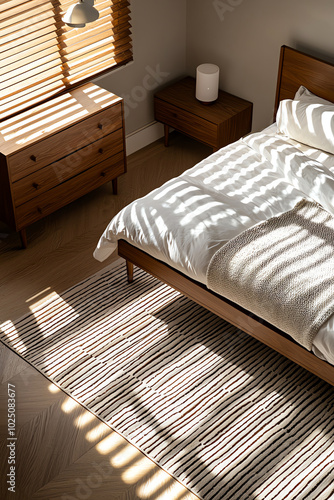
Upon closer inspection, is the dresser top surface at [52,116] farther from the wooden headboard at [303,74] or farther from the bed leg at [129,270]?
the wooden headboard at [303,74]

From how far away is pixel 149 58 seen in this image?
157 inches

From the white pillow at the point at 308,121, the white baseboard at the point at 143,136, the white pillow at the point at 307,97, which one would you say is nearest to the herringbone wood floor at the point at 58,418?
the white baseboard at the point at 143,136

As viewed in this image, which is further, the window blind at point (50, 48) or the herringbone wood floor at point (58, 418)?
the window blind at point (50, 48)

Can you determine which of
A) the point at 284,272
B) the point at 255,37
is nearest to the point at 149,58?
the point at 255,37

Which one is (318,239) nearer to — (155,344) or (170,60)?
(155,344)

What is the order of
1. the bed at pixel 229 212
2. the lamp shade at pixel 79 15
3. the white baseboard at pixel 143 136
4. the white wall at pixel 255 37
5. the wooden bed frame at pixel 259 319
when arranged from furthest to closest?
the white baseboard at pixel 143 136 < the white wall at pixel 255 37 < the lamp shade at pixel 79 15 < the bed at pixel 229 212 < the wooden bed frame at pixel 259 319

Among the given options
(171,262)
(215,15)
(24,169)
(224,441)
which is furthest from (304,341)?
(215,15)

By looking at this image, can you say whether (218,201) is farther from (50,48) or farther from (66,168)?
(50,48)

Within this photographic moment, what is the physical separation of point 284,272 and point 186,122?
1694mm

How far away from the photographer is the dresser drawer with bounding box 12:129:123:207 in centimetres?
322

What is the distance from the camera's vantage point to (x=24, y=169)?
124 inches

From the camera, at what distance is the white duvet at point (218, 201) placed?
2.74 meters

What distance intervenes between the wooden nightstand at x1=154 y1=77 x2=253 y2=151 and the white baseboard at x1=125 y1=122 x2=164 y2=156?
110mm

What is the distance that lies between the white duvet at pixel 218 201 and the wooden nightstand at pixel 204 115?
1.70 ft
